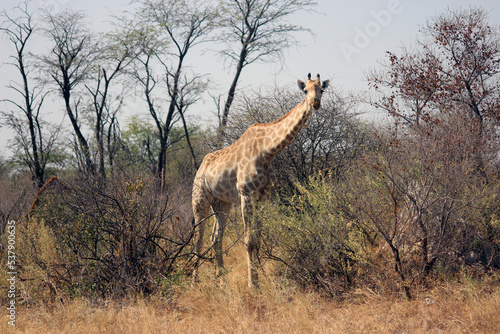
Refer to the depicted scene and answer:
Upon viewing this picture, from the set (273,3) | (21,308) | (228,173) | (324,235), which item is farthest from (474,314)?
(273,3)

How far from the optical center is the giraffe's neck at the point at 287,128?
6.77 m

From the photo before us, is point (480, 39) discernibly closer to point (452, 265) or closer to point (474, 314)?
point (452, 265)

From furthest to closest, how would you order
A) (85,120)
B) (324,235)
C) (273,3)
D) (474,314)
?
1. (85,120)
2. (273,3)
3. (324,235)
4. (474,314)

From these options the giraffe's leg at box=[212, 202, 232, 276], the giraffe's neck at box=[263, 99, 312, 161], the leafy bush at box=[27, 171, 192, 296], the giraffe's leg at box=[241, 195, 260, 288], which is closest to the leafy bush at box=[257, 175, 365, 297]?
the giraffe's leg at box=[241, 195, 260, 288]

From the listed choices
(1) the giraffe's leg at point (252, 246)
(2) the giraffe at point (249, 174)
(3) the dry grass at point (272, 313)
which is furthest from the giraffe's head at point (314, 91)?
(3) the dry grass at point (272, 313)

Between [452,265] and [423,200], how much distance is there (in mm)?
960

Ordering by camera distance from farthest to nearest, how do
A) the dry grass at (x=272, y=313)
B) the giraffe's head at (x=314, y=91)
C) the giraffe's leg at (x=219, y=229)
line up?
the giraffe's leg at (x=219, y=229) → the giraffe's head at (x=314, y=91) → the dry grass at (x=272, y=313)

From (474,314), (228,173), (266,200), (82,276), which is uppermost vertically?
(228,173)

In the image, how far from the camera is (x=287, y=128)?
22.9 ft

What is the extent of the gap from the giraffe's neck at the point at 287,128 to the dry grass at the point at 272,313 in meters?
1.91

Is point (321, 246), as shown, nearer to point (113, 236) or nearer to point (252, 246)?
point (252, 246)

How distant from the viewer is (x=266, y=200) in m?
7.30

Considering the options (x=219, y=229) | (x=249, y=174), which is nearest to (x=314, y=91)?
(x=249, y=174)

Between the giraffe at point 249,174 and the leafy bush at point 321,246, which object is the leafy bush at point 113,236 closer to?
the giraffe at point 249,174
